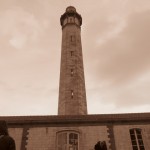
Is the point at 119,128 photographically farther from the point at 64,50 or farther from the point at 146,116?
the point at 64,50

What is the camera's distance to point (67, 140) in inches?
650

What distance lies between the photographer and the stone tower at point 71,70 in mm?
26534

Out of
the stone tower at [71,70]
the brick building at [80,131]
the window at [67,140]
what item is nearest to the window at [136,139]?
the brick building at [80,131]

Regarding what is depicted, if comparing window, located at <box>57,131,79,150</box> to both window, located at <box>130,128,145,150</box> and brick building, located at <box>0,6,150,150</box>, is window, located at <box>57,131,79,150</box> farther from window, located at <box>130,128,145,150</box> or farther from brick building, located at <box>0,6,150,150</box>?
window, located at <box>130,128,145,150</box>

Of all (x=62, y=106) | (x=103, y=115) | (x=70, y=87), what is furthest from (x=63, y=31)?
(x=103, y=115)

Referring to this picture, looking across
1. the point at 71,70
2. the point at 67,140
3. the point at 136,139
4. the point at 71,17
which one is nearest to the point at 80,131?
the point at 67,140

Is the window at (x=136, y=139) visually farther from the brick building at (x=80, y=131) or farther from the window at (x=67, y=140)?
the window at (x=67, y=140)

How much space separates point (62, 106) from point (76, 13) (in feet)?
50.6

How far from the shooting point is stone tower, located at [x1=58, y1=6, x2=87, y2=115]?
26.5 meters

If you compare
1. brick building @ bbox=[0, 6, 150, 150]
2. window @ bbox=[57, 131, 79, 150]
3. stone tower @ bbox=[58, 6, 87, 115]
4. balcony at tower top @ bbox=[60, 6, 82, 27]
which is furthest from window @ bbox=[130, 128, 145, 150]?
balcony at tower top @ bbox=[60, 6, 82, 27]

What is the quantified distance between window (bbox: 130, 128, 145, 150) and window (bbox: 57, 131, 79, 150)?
380 cm

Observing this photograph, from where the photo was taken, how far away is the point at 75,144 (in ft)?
54.3

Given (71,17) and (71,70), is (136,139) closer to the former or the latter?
(71,70)

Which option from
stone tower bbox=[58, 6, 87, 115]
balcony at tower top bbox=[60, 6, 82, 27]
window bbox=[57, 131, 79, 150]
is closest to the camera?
window bbox=[57, 131, 79, 150]
